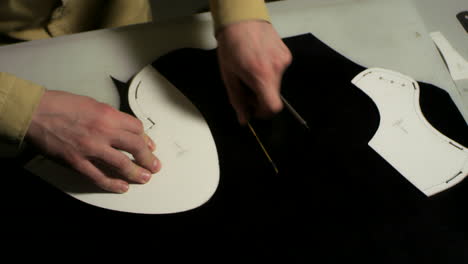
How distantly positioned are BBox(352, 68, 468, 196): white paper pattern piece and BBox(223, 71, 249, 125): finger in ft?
0.68

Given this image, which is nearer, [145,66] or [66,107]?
[66,107]

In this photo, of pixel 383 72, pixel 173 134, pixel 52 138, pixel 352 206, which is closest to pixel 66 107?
pixel 52 138

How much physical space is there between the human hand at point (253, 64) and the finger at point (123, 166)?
17 cm

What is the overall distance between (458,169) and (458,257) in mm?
130

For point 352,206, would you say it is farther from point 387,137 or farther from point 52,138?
point 52,138

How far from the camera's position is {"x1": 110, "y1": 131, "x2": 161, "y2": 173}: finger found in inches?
18.1

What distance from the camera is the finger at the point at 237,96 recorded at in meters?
0.51

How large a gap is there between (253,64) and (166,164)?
20 cm

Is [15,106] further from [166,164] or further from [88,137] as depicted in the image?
[166,164]

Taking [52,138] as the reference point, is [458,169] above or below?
below

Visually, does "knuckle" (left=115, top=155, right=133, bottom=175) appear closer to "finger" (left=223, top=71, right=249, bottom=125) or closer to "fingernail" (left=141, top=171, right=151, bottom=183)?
"fingernail" (left=141, top=171, right=151, bottom=183)

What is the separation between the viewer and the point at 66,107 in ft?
1.49

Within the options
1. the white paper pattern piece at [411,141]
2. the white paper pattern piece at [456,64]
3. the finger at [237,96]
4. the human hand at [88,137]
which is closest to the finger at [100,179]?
the human hand at [88,137]

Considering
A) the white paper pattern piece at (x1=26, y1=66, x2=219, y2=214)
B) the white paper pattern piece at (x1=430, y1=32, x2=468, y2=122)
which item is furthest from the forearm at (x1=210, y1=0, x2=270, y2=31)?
the white paper pattern piece at (x1=430, y1=32, x2=468, y2=122)
